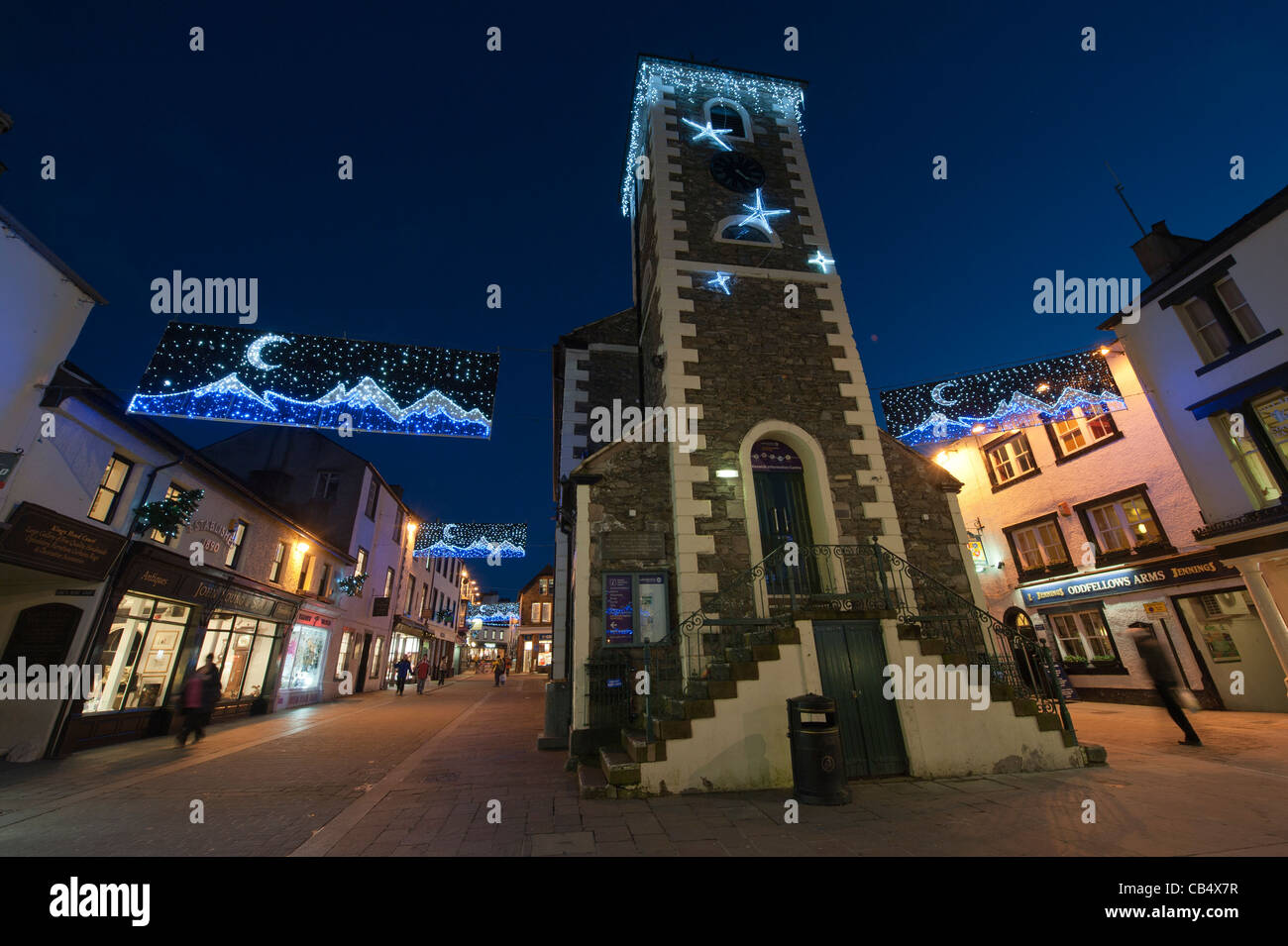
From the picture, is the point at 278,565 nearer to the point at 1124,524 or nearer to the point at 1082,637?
the point at 1082,637

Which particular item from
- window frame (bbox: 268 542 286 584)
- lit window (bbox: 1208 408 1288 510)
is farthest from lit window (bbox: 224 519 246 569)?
lit window (bbox: 1208 408 1288 510)

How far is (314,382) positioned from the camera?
8.70m

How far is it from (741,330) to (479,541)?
15614 mm

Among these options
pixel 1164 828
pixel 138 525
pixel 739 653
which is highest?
pixel 138 525

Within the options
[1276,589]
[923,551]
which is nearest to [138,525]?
[923,551]

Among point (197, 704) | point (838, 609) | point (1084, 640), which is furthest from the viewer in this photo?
point (1084, 640)

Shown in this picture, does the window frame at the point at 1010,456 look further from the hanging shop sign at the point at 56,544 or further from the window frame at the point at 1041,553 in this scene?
the hanging shop sign at the point at 56,544

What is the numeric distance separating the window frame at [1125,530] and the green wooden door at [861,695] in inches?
475

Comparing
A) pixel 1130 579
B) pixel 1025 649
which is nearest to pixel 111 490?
pixel 1025 649

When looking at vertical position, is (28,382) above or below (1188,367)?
below

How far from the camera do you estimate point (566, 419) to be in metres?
13.2

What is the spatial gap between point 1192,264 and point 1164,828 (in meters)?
14.0

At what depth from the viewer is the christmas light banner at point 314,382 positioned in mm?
8266
